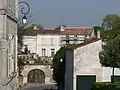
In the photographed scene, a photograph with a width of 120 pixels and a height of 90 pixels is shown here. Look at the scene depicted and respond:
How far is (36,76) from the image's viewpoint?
82188 millimetres

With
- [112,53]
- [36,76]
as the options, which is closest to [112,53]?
[112,53]

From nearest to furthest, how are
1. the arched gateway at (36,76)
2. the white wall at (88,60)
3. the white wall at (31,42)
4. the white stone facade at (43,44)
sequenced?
the white wall at (88,60) < the arched gateway at (36,76) < the white stone facade at (43,44) < the white wall at (31,42)

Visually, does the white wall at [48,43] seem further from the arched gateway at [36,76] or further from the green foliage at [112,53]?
the green foliage at [112,53]

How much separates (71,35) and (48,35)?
194 inches

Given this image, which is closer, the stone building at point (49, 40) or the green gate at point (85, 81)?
the green gate at point (85, 81)

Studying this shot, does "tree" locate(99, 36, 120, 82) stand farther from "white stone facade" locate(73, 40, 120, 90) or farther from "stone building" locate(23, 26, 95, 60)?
"stone building" locate(23, 26, 95, 60)

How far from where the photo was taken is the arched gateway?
81938mm

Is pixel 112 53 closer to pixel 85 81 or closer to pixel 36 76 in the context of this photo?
pixel 85 81

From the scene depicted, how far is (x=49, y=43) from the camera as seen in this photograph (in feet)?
326

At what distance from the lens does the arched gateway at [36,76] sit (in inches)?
3226

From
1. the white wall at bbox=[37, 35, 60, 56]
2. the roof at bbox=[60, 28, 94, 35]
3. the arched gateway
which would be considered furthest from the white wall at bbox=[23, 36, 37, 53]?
the arched gateway

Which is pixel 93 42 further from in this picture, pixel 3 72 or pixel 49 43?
pixel 49 43

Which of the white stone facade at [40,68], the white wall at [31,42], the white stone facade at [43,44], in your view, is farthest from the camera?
the white wall at [31,42]

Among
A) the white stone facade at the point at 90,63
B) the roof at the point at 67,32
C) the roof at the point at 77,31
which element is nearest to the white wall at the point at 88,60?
the white stone facade at the point at 90,63
